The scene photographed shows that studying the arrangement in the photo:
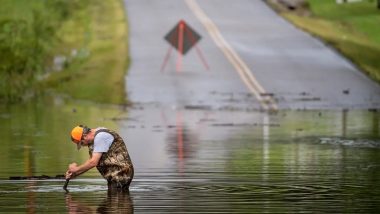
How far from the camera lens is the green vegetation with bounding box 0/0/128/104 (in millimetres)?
45812

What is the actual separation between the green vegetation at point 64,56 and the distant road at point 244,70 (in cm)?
81

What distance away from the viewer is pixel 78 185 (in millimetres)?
20312

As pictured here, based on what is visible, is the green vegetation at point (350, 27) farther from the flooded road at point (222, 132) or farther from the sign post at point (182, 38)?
the sign post at point (182, 38)

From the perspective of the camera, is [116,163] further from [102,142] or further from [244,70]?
[244,70]

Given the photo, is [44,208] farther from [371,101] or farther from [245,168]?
[371,101]

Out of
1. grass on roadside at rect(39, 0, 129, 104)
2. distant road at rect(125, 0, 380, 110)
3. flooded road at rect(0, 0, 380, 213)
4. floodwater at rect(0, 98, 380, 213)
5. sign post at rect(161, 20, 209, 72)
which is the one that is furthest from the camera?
sign post at rect(161, 20, 209, 72)

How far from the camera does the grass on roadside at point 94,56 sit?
151 ft

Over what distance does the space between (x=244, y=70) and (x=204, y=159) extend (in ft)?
78.7

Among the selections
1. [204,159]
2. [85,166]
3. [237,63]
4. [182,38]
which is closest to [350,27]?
[182,38]

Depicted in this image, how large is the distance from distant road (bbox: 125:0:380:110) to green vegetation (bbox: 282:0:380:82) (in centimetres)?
73

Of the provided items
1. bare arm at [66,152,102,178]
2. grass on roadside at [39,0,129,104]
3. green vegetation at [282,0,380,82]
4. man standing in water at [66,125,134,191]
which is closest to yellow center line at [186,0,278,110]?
grass on roadside at [39,0,129,104]

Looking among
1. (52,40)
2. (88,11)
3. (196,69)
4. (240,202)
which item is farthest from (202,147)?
(88,11)

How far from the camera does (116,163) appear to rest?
1898 centimetres

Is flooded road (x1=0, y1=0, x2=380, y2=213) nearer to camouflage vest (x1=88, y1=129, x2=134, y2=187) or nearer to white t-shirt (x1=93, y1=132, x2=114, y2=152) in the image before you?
camouflage vest (x1=88, y1=129, x2=134, y2=187)
